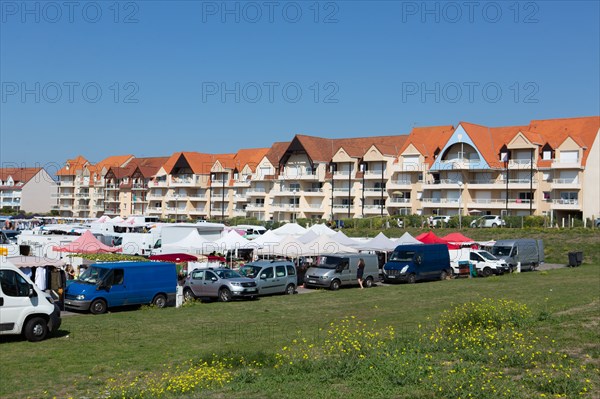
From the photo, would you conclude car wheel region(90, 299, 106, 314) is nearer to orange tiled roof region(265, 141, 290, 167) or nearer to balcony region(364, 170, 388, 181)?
balcony region(364, 170, 388, 181)

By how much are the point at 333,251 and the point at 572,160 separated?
40498 mm

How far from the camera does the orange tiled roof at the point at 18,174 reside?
434 ft

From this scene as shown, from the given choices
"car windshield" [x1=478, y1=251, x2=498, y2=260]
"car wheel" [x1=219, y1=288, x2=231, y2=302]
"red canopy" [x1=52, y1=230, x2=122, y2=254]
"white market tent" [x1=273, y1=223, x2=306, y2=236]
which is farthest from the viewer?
"white market tent" [x1=273, y1=223, x2=306, y2=236]

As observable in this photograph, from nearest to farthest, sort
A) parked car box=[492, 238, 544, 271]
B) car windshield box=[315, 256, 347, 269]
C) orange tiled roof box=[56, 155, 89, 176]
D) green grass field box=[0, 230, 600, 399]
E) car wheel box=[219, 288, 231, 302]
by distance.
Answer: green grass field box=[0, 230, 600, 399] → car wheel box=[219, 288, 231, 302] → car windshield box=[315, 256, 347, 269] → parked car box=[492, 238, 544, 271] → orange tiled roof box=[56, 155, 89, 176]

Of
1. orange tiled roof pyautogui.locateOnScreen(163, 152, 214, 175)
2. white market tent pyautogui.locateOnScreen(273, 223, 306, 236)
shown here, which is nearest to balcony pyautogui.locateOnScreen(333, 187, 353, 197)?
orange tiled roof pyautogui.locateOnScreen(163, 152, 214, 175)

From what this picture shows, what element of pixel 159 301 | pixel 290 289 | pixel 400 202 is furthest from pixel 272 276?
pixel 400 202

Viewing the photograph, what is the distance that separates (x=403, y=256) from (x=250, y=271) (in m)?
10.9

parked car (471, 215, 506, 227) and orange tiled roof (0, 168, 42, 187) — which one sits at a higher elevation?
orange tiled roof (0, 168, 42, 187)

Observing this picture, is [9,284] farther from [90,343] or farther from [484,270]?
[484,270]

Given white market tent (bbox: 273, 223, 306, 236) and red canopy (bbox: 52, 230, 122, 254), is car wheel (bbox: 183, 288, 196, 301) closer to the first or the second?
red canopy (bbox: 52, 230, 122, 254)

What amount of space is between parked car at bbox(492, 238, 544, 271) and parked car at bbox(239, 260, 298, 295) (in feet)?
56.9

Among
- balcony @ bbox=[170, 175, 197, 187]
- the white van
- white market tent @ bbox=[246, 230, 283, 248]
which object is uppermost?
balcony @ bbox=[170, 175, 197, 187]

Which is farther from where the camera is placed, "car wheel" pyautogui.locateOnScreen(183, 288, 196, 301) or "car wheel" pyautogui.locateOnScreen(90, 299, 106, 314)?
"car wheel" pyautogui.locateOnScreen(183, 288, 196, 301)

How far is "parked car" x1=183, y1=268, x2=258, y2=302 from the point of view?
27578mm
